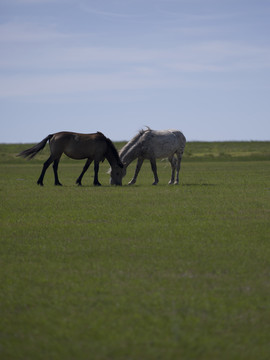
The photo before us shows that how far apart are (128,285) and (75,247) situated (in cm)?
245

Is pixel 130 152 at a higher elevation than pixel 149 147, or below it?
below

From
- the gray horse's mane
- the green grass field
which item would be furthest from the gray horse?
the green grass field

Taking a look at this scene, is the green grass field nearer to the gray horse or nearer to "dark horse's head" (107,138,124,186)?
"dark horse's head" (107,138,124,186)

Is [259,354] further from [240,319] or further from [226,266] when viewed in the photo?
[226,266]

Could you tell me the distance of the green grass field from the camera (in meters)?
4.75

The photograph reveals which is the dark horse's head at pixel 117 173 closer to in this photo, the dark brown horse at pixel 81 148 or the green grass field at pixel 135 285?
the dark brown horse at pixel 81 148

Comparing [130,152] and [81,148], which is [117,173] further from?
[81,148]

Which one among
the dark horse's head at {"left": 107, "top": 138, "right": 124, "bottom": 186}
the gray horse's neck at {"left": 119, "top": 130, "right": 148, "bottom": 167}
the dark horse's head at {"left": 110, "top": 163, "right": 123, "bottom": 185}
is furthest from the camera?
the gray horse's neck at {"left": 119, "top": 130, "right": 148, "bottom": 167}

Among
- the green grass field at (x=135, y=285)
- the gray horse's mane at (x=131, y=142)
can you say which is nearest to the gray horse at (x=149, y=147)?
the gray horse's mane at (x=131, y=142)

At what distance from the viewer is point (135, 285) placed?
6.47 meters

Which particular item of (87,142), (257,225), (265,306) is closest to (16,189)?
(87,142)

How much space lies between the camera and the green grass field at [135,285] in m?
4.75

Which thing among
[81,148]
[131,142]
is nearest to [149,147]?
[131,142]

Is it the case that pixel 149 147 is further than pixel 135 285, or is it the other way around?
pixel 149 147
